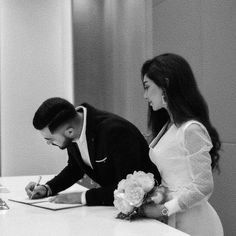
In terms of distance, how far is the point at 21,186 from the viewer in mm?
2852

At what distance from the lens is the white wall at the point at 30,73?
486cm

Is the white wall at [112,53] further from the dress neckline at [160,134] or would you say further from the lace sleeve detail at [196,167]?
the lace sleeve detail at [196,167]

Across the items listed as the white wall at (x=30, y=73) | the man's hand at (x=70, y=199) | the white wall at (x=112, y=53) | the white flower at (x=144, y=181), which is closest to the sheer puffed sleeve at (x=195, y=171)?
the white flower at (x=144, y=181)

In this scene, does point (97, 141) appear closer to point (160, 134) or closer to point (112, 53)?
point (160, 134)

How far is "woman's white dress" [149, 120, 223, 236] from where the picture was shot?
1.81 m

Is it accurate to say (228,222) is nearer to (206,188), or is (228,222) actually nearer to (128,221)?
(206,188)

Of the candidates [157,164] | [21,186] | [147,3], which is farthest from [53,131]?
[147,3]

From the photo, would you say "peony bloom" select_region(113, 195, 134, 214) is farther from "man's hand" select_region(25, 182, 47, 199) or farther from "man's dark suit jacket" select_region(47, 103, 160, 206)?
"man's hand" select_region(25, 182, 47, 199)

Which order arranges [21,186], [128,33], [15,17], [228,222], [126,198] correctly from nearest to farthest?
[126,198], [228,222], [21,186], [128,33], [15,17]

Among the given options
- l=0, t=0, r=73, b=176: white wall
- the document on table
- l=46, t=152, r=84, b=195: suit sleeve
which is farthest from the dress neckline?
l=0, t=0, r=73, b=176: white wall

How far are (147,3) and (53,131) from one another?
7.13 ft

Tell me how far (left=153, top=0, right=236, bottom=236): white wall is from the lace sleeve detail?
82 centimetres

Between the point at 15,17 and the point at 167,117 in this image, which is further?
the point at 15,17

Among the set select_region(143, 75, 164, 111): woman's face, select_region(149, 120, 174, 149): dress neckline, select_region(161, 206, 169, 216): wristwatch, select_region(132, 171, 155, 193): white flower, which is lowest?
select_region(161, 206, 169, 216): wristwatch
